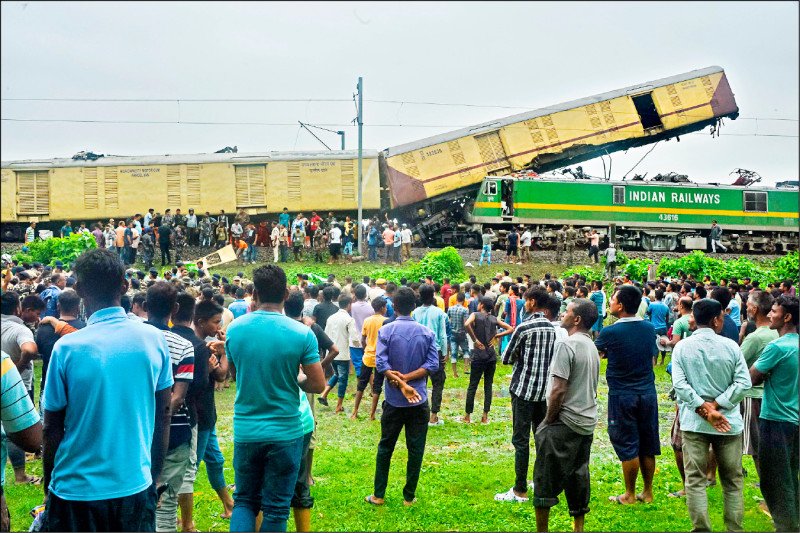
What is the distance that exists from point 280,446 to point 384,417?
1733mm

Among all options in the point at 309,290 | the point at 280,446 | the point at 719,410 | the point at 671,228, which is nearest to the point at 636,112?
A: the point at 671,228

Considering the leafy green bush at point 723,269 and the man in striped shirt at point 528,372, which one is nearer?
the man in striped shirt at point 528,372

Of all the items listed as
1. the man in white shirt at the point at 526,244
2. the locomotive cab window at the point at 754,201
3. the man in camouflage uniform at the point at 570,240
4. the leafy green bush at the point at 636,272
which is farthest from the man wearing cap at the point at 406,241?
the locomotive cab window at the point at 754,201

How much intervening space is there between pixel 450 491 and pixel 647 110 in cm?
2286

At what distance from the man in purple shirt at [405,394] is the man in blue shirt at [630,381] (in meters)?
1.40

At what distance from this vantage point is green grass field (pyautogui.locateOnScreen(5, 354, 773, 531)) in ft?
17.0

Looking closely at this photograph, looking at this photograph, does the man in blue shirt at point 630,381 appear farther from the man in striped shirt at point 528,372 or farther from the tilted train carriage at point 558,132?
the tilted train carriage at point 558,132

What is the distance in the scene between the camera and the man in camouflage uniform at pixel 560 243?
931 inches

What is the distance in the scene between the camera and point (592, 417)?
475 centimetres

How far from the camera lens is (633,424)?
5.46 m

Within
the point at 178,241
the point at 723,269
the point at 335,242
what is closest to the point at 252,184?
the point at 178,241

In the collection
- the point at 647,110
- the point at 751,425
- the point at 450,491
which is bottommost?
the point at 450,491

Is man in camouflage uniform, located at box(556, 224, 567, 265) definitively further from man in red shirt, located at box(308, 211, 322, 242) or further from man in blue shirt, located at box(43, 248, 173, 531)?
man in blue shirt, located at box(43, 248, 173, 531)

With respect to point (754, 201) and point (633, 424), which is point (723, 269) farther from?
point (633, 424)
